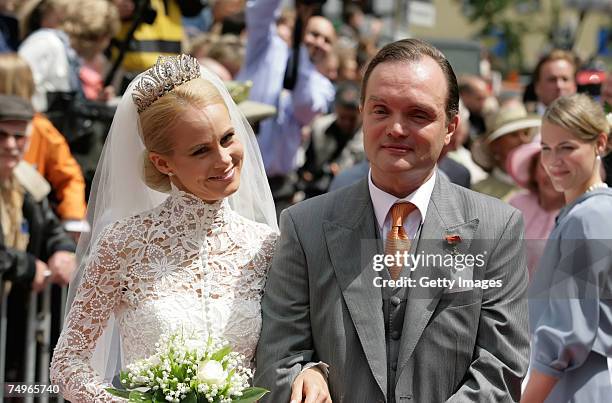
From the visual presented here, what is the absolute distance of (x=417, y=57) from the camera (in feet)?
11.6

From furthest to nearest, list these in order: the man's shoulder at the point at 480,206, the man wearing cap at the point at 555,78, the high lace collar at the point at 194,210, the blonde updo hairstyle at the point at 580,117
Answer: the man wearing cap at the point at 555,78
the blonde updo hairstyle at the point at 580,117
the high lace collar at the point at 194,210
the man's shoulder at the point at 480,206

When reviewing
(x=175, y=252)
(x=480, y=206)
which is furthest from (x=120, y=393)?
(x=480, y=206)

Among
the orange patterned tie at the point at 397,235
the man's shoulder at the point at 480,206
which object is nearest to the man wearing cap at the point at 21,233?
the orange patterned tie at the point at 397,235

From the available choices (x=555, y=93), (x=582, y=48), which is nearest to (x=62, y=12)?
(x=555, y=93)

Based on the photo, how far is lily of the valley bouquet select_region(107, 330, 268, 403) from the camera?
3.36 metres

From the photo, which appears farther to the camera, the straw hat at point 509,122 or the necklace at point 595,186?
the straw hat at point 509,122

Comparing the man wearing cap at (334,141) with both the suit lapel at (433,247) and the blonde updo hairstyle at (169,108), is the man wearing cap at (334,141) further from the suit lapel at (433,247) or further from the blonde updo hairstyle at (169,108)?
the suit lapel at (433,247)

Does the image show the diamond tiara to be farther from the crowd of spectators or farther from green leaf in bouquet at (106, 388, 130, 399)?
the crowd of spectators

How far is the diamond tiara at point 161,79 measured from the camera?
3.91 m

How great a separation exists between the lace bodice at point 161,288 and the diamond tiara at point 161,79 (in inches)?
15.1

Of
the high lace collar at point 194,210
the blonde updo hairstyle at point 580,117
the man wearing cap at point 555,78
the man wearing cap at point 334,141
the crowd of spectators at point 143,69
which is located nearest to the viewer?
the high lace collar at point 194,210

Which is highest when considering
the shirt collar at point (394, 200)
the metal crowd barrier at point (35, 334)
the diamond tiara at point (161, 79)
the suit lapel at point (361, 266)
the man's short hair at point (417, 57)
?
the man's short hair at point (417, 57)

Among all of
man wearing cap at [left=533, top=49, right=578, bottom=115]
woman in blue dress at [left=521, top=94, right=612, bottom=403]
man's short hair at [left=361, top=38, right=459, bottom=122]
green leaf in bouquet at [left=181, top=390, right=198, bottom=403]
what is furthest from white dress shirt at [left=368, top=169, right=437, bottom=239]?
man wearing cap at [left=533, top=49, right=578, bottom=115]

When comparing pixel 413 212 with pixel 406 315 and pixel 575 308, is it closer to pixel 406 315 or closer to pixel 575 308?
pixel 406 315
